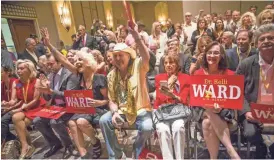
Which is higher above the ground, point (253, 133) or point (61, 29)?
point (61, 29)

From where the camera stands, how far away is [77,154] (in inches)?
113

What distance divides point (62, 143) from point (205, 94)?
191cm

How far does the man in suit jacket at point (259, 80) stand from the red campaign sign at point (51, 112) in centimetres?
190

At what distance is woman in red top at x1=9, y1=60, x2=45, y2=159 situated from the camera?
288 centimetres

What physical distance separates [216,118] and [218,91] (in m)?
0.24

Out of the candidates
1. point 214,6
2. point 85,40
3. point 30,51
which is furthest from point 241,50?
point 214,6

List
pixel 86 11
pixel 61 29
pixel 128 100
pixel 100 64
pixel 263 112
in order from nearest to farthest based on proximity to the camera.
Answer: pixel 263 112, pixel 128 100, pixel 100 64, pixel 61 29, pixel 86 11

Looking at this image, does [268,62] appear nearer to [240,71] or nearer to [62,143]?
[240,71]

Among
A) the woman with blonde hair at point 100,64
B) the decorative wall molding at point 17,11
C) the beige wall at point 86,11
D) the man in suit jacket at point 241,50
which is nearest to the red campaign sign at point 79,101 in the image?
the woman with blonde hair at point 100,64

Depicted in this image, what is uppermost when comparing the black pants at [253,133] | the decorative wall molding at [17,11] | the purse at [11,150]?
the decorative wall molding at [17,11]

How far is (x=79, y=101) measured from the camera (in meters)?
2.50

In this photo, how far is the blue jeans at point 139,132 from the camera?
2.24 m

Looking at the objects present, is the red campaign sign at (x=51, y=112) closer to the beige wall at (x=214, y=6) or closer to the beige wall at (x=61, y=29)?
the beige wall at (x=61, y=29)

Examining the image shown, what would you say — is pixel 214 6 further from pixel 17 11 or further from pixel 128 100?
pixel 128 100
